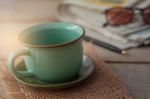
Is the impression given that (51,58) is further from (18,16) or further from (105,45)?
(18,16)

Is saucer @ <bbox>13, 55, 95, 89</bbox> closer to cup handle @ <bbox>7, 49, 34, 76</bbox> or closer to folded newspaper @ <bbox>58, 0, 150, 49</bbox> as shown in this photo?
cup handle @ <bbox>7, 49, 34, 76</bbox>

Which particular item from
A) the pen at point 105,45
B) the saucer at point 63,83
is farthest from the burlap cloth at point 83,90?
the pen at point 105,45

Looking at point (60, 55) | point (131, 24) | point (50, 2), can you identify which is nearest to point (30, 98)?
point (60, 55)

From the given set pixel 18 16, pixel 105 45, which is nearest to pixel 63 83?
pixel 105 45

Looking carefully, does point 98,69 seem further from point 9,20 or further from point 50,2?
point 50,2

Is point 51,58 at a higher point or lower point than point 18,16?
higher

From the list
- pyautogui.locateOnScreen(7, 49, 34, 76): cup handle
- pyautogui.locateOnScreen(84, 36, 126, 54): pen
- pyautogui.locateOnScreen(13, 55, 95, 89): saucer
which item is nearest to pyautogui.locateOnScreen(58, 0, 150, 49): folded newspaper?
pyautogui.locateOnScreen(84, 36, 126, 54): pen

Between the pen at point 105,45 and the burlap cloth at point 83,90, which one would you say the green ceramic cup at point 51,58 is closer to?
the burlap cloth at point 83,90
